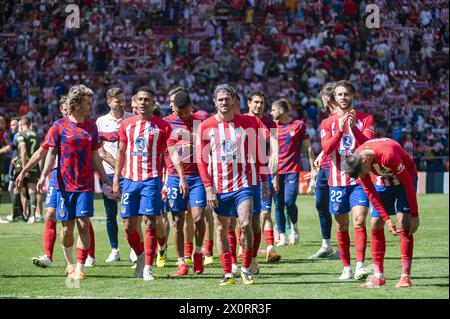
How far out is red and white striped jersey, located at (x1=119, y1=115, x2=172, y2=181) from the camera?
11555mm

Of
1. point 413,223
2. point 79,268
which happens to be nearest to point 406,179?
point 413,223

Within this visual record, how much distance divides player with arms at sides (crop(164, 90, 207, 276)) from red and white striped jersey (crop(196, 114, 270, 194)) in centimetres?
96

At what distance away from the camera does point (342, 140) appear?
38.1 ft

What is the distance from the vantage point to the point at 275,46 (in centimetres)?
3725

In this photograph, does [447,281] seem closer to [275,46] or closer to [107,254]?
[107,254]

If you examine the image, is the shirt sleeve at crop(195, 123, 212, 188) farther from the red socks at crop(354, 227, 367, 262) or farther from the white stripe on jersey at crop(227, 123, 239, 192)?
the red socks at crop(354, 227, 367, 262)

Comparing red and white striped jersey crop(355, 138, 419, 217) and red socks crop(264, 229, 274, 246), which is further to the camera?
red socks crop(264, 229, 274, 246)

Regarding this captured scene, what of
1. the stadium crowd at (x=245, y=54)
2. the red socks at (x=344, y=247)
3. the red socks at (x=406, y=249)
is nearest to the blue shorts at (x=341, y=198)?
the red socks at (x=344, y=247)

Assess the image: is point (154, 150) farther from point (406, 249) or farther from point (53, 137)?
point (406, 249)

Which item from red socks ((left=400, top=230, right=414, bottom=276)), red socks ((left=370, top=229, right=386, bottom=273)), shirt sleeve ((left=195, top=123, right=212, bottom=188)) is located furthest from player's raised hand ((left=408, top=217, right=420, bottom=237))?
shirt sleeve ((left=195, top=123, right=212, bottom=188))

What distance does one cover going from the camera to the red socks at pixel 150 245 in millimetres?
11461

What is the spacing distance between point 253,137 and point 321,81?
2520 cm

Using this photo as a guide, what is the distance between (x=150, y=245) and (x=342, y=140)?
8.47ft

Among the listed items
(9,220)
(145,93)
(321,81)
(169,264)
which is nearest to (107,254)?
(169,264)
